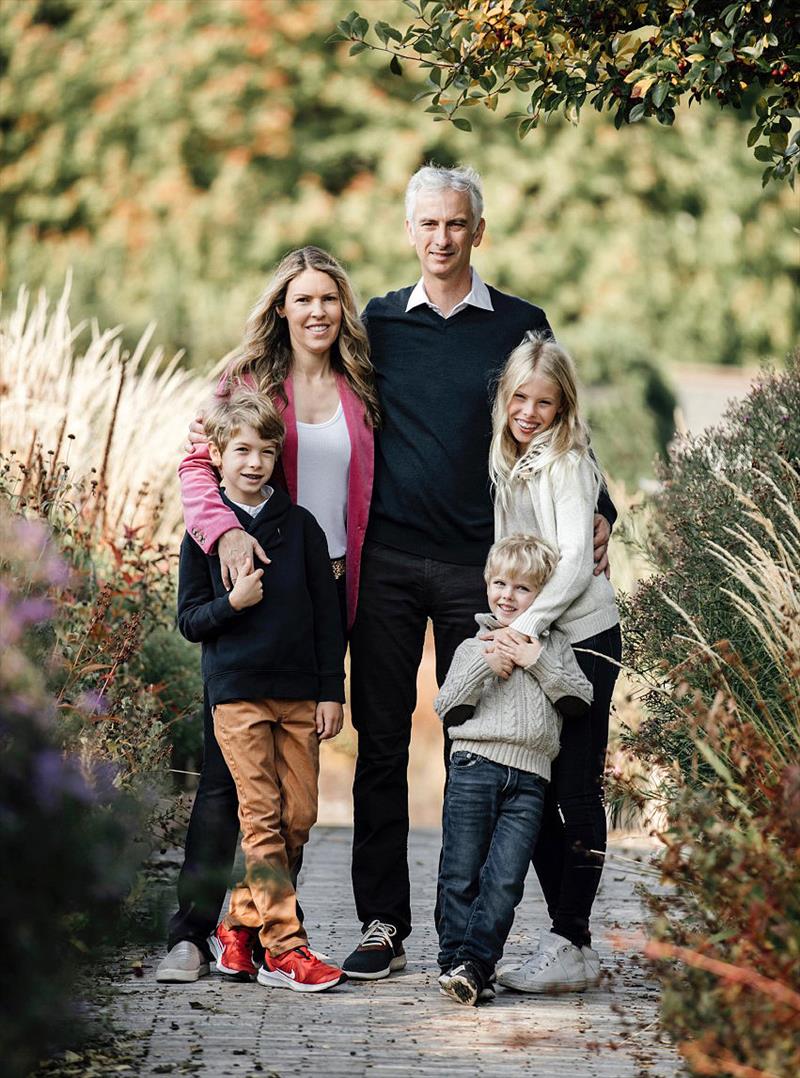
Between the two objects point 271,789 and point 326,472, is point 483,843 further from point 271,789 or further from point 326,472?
point 326,472

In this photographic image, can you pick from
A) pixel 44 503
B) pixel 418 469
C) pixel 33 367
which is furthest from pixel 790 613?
pixel 33 367

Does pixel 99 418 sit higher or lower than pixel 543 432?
higher

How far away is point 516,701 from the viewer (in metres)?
3.84

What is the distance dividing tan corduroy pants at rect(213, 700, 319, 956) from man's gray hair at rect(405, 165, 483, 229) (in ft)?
4.44

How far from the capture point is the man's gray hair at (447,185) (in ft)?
13.4

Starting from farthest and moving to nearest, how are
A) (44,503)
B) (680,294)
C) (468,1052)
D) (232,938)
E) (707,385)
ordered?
(680,294) → (707,385) → (44,503) → (232,938) → (468,1052)

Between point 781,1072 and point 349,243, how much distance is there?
1235 centimetres

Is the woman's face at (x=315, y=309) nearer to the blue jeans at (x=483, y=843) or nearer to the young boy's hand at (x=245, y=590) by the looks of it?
the young boy's hand at (x=245, y=590)

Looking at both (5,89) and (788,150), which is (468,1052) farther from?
(5,89)

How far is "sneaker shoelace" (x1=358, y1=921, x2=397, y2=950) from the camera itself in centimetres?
397

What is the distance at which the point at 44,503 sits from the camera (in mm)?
4727

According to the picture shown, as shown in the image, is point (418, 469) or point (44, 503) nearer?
point (418, 469)

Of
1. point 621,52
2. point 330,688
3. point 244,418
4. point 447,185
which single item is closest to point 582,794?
point 330,688

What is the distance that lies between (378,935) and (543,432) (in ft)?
4.43
